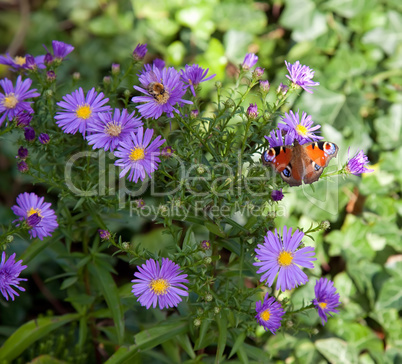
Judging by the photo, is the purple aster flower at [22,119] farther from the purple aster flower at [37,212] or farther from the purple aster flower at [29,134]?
the purple aster flower at [37,212]

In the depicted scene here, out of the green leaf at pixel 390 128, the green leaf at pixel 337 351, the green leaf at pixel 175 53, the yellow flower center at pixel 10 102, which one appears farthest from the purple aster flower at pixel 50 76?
the green leaf at pixel 390 128

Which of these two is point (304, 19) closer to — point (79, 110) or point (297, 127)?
point (297, 127)

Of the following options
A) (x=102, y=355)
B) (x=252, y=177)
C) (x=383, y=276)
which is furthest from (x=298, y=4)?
(x=102, y=355)

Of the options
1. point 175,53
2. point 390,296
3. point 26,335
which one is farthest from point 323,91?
point 26,335

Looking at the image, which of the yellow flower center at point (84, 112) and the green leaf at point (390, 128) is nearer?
the yellow flower center at point (84, 112)

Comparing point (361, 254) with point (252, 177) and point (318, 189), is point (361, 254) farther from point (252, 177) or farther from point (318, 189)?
point (252, 177)

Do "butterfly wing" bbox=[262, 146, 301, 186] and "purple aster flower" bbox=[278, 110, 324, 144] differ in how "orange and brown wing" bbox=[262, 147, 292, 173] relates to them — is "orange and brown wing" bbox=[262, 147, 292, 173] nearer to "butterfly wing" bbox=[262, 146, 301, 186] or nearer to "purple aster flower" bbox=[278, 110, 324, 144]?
"butterfly wing" bbox=[262, 146, 301, 186]
